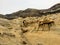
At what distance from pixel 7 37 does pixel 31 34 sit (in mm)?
2356

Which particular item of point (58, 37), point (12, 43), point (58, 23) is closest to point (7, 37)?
point (12, 43)

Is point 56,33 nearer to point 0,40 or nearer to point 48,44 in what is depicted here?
point 48,44

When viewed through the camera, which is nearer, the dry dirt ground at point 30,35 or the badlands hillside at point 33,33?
the dry dirt ground at point 30,35

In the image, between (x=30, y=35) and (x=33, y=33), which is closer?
(x=30, y=35)

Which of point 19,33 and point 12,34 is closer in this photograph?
point 12,34

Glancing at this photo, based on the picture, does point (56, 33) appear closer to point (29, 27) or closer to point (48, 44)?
point (48, 44)

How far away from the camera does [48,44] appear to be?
10.5m

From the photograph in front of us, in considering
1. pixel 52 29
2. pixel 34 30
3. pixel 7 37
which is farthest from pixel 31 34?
pixel 7 37

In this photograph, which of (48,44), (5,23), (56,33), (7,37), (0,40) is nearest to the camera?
(0,40)

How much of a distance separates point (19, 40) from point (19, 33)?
111cm

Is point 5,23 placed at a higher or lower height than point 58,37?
higher

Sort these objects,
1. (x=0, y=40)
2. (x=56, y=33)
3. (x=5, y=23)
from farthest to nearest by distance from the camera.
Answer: (x=5, y=23)
(x=56, y=33)
(x=0, y=40)

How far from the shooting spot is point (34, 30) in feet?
39.5

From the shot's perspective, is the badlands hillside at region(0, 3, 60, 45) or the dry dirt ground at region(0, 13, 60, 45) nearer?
the dry dirt ground at region(0, 13, 60, 45)
